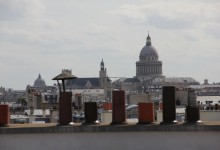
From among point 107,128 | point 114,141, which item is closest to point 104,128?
point 107,128

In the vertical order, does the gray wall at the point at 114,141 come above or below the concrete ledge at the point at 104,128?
below

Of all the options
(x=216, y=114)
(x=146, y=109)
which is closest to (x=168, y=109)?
(x=146, y=109)

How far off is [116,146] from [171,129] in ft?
3.34

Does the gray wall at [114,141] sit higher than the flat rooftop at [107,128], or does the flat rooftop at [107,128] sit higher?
the flat rooftop at [107,128]

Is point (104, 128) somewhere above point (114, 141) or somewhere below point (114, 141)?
above

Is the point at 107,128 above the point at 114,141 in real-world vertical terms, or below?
above

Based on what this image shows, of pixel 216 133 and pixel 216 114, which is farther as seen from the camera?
pixel 216 114

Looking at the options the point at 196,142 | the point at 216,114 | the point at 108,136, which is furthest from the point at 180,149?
the point at 216,114

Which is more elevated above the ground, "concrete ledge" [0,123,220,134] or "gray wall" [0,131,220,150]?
"concrete ledge" [0,123,220,134]

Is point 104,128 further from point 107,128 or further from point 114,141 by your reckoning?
point 114,141

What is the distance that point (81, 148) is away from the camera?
1468 cm

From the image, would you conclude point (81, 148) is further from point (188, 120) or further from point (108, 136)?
point (188, 120)

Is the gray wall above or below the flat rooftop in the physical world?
below

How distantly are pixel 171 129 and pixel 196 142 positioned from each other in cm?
46
